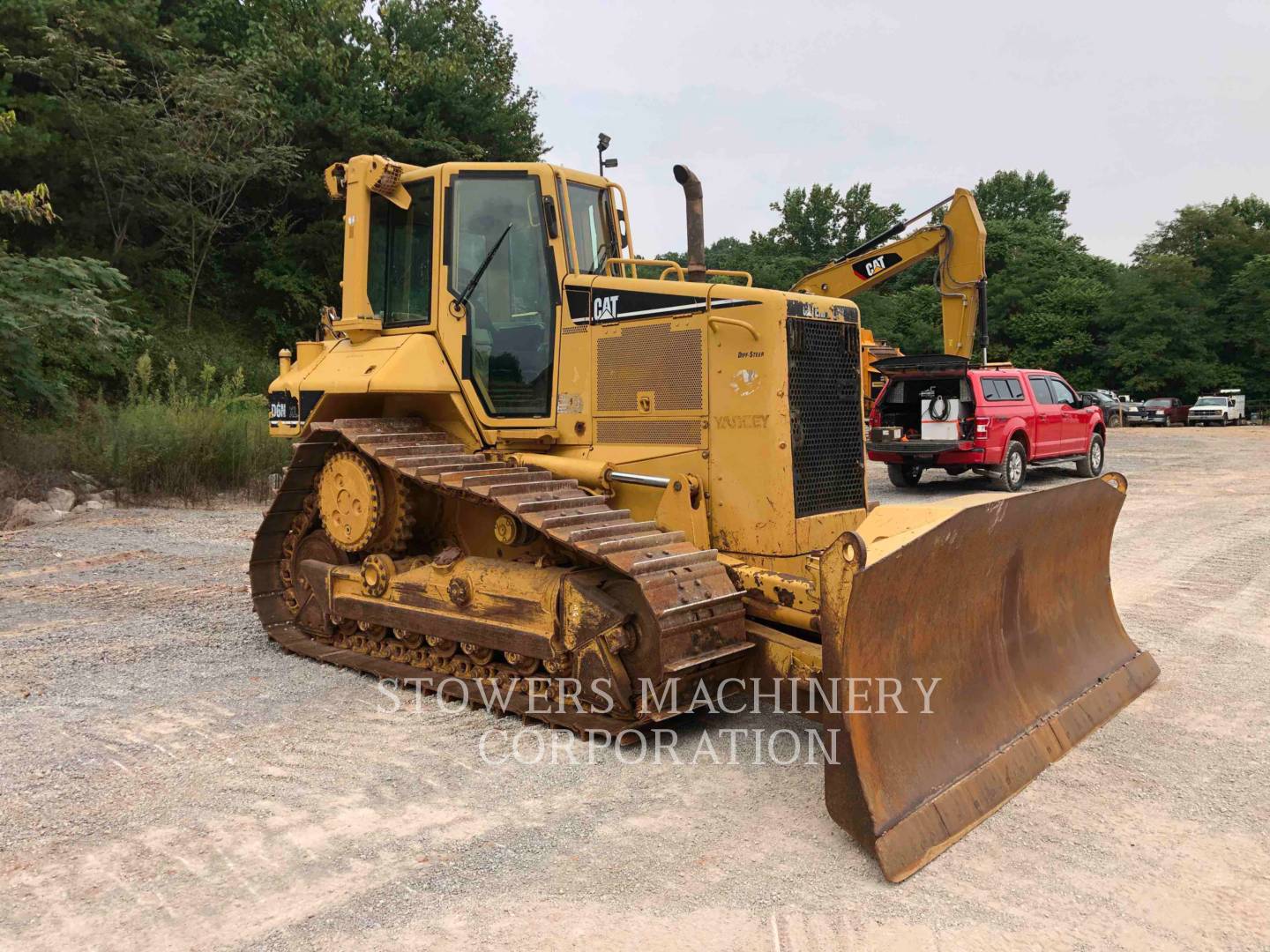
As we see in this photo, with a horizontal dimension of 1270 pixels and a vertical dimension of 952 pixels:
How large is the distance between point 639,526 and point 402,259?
2.67 metres

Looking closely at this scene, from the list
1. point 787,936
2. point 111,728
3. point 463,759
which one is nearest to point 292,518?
point 111,728

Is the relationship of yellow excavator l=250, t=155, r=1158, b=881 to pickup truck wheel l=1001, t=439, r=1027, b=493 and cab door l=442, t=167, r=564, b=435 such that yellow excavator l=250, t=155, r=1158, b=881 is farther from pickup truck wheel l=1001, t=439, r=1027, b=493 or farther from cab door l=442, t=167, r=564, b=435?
pickup truck wheel l=1001, t=439, r=1027, b=493

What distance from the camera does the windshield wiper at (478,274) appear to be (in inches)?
232

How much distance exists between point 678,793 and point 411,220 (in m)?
4.02

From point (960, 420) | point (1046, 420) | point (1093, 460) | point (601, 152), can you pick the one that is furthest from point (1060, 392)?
point (601, 152)

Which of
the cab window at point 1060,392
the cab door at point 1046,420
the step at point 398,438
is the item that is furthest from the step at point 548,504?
the cab window at point 1060,392

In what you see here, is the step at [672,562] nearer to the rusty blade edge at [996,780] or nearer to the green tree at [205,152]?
the rusty blade edge at [996,780]

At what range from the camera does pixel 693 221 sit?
6047mm

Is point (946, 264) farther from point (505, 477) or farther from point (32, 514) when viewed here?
point (32, 514)

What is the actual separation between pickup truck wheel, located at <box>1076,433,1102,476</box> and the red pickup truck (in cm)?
147

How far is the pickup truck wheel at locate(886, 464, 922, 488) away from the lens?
15.7m

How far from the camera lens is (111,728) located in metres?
4.73

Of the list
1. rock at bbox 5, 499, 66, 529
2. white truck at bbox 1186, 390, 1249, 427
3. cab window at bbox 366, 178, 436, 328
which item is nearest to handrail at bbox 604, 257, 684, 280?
cab window at bbox 366, 178, 436, 328

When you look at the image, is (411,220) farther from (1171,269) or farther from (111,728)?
(1171,269)
